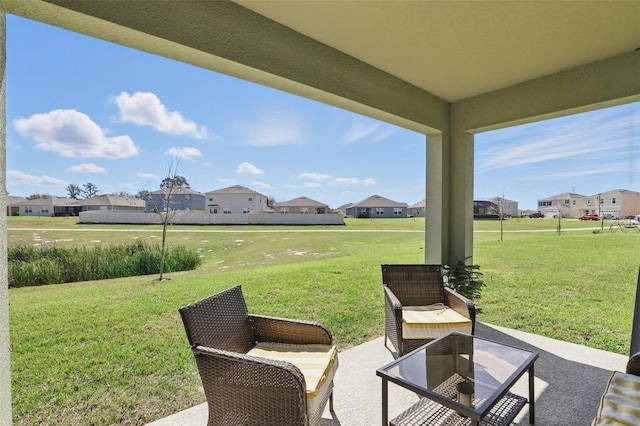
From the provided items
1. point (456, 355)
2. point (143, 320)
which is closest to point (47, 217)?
point (143, 320)

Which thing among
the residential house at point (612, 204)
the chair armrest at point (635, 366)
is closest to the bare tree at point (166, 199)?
the chair armrest at point (635, 366)

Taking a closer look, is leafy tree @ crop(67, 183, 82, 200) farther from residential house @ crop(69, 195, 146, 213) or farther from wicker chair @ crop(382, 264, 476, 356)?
wicker chair @ crop(382, 264, 476, 356)

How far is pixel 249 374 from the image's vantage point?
1.66m

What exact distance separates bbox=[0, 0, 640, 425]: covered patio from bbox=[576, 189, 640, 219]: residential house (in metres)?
1.86

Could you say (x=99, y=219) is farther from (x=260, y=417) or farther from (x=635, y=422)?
(x=635, y=422)

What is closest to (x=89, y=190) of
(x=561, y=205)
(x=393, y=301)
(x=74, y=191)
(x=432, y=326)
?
(x=74, y=191)

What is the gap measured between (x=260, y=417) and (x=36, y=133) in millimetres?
4206

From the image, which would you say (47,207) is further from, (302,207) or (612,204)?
(612,204)

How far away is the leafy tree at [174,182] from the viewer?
5.56 meters

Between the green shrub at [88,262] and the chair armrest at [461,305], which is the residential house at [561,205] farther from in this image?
the green shrub at [88,262]

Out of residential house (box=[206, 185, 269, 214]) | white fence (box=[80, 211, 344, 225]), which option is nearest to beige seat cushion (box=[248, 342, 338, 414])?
white fence (box=[80, 211, 344, 225])

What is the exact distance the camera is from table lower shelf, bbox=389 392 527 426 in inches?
72.4

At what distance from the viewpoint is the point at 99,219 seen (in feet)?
15.9

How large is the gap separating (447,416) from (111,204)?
5.46 m
